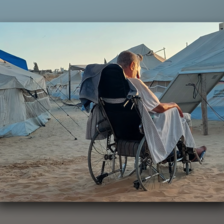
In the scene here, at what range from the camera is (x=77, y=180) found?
3.68 m

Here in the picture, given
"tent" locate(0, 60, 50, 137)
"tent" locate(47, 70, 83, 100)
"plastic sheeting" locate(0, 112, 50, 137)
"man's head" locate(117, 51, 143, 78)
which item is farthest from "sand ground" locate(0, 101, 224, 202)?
"tent" locate(47, 70, 83, 100)

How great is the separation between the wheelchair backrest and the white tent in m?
2.92

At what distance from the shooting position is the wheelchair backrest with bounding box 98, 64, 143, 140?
9.31 feet

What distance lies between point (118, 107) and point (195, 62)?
391 cm

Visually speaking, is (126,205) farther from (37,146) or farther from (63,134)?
(63,134)

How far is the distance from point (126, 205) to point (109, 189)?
10.5 inches

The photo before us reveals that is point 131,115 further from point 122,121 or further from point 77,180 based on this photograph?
point 77,180

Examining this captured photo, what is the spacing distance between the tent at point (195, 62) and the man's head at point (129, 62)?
2.78 metres

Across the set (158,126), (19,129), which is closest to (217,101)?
(19,129)

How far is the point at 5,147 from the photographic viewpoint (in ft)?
19.8

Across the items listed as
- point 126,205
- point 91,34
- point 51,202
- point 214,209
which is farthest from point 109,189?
point 91,34

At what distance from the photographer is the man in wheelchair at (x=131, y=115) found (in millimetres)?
2857

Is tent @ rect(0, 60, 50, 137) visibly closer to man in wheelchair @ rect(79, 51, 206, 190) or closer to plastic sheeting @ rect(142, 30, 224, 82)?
plastic sheeting @ rect(142, 30, 224, 82)

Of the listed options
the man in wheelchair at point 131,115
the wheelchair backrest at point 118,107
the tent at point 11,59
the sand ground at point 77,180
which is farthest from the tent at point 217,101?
the tent at point 11,59
